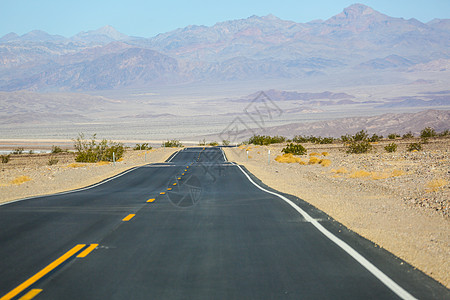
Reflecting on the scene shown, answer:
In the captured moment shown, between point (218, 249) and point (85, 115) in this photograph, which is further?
point (85, 115)

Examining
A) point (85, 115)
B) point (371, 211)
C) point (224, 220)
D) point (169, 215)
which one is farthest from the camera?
point (85, 115)

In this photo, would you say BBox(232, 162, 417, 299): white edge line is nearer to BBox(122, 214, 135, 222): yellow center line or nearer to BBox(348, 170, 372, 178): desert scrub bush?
BBox(122, 214, 135, 222): yellow center line

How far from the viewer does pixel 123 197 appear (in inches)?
616

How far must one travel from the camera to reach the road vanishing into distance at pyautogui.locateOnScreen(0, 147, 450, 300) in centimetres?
584

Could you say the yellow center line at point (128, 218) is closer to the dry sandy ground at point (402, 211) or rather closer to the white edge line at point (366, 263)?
the white edge line at point (366, 263)

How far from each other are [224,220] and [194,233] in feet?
5.31

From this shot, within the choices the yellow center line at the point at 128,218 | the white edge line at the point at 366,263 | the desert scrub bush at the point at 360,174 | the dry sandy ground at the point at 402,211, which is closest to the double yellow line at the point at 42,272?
the yellow center line at the point at 128,218

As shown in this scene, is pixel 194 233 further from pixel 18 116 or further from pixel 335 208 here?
pixel 18 116

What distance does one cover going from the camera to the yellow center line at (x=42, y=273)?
18.7 feet

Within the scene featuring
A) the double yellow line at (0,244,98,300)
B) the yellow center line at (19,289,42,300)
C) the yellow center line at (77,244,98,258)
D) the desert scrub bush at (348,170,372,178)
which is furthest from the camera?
the desert scrub bush at (348,170,372,178)

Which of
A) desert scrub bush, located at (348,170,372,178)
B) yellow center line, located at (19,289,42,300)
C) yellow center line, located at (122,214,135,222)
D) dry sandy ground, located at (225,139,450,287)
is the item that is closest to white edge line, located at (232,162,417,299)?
dry sandy ground, located at (225,139,450,287)

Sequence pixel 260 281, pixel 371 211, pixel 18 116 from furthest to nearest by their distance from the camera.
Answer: pixel 18 116 → pixel 371 211 → pixel 260 281

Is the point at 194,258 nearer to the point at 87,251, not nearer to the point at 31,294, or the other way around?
the point at 87,251

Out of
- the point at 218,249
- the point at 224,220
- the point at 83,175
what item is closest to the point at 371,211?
the point at 224,220
